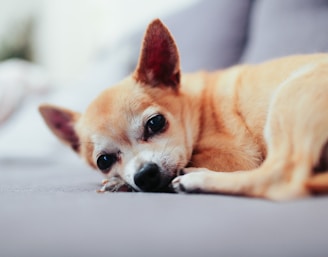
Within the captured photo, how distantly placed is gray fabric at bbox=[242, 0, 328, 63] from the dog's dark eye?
2.06 feet

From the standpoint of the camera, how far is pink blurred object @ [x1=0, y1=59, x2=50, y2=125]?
2648 millimetres

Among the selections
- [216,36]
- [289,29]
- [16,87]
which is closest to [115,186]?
[289,29]

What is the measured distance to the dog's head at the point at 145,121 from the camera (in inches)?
47.3

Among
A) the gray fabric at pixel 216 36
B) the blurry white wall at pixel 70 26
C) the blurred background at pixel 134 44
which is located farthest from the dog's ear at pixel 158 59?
the blurry white wall at pixel 70 26

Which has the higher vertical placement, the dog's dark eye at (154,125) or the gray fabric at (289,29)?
the gray fabric at (289,29)

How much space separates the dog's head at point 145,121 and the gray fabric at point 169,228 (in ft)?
1.30

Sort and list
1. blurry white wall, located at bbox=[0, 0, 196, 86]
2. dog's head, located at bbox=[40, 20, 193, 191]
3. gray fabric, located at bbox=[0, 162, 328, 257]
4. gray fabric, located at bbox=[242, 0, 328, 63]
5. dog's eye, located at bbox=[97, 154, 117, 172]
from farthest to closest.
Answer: blurry white wall, located at bbox=[0, 0, 196, 86] < gray fabric, located at bbox=[242, 0, 328, 63] < dog's eye, located at bbox=[97, 154, 117, 172] < dog's head, located at bbox=[40, 20, 193, 191] < gray fabric, located at bbox=[0, 162, 328, 257]

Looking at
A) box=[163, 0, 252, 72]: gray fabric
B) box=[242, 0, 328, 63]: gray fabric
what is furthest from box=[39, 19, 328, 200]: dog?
box=[163, 0, 252, 72]: gray fabric

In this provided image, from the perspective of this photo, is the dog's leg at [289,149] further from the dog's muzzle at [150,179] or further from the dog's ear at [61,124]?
the dog's ear at [61,124]

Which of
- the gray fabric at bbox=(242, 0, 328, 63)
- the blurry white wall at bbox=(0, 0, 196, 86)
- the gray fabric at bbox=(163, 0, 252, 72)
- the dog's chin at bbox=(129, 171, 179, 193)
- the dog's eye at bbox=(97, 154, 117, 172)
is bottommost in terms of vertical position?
the dog's chin at bbox=(129, 171, 179, 193)

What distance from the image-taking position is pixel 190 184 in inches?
37.0

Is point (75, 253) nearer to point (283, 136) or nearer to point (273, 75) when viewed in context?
point (283, 136)

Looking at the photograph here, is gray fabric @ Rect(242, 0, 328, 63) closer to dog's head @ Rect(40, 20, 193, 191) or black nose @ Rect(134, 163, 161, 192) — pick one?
dog's head @ Rect(40, 20, 193, 191)

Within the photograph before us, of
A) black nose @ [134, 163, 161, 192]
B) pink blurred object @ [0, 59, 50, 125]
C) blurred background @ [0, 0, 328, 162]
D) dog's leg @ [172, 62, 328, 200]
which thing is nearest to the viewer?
dog's leg @ [172, 62, 328, 200]
